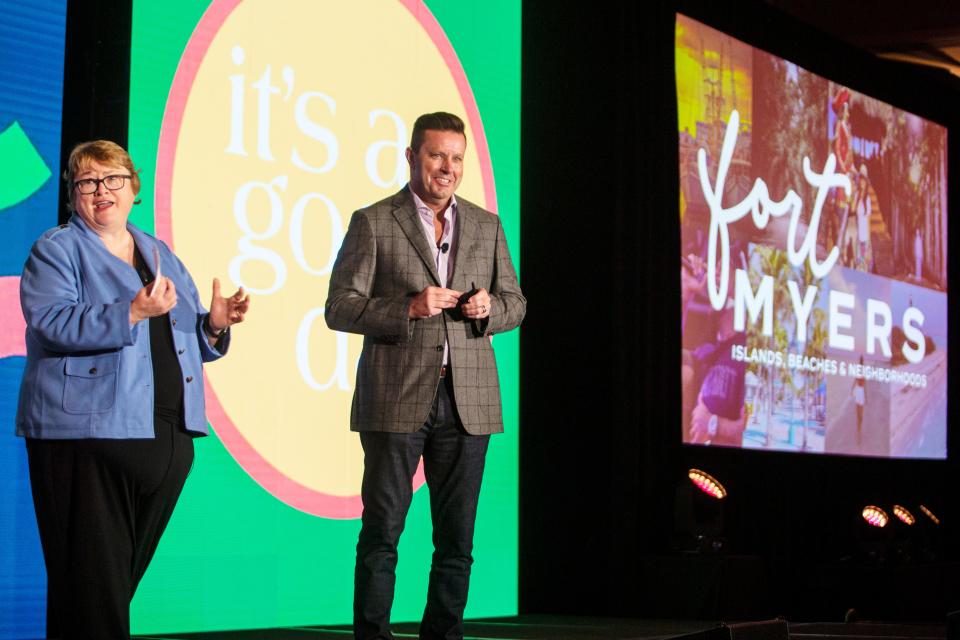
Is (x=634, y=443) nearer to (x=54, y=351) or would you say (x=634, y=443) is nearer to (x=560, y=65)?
(x=560, y=65)

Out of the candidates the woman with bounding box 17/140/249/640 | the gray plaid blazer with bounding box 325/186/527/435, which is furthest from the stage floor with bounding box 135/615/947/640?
the woman with bounding box 17/140/249/640

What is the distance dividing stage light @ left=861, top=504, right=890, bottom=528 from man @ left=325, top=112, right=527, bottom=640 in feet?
11.8

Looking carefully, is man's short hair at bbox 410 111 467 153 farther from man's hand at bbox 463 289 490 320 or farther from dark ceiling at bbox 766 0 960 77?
dark ceiling at bbox 766 0 960 77

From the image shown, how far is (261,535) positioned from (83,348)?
1.72 meters

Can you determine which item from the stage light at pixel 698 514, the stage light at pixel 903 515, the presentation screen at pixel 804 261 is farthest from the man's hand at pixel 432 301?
the stage light at pixel 903 515

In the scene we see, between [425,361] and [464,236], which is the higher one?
[464,236]

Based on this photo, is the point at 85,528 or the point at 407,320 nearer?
the point at 85,528

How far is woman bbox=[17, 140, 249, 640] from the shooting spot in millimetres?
2236

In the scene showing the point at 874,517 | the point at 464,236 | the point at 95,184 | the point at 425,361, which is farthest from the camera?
the point at 874,517

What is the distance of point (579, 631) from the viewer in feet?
14.1

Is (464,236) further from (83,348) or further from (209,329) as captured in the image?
(83,348)

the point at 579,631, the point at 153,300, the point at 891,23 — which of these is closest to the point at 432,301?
the point at 153,300

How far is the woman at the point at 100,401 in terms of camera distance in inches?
88.0

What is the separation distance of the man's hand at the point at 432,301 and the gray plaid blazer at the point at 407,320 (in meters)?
0.04
